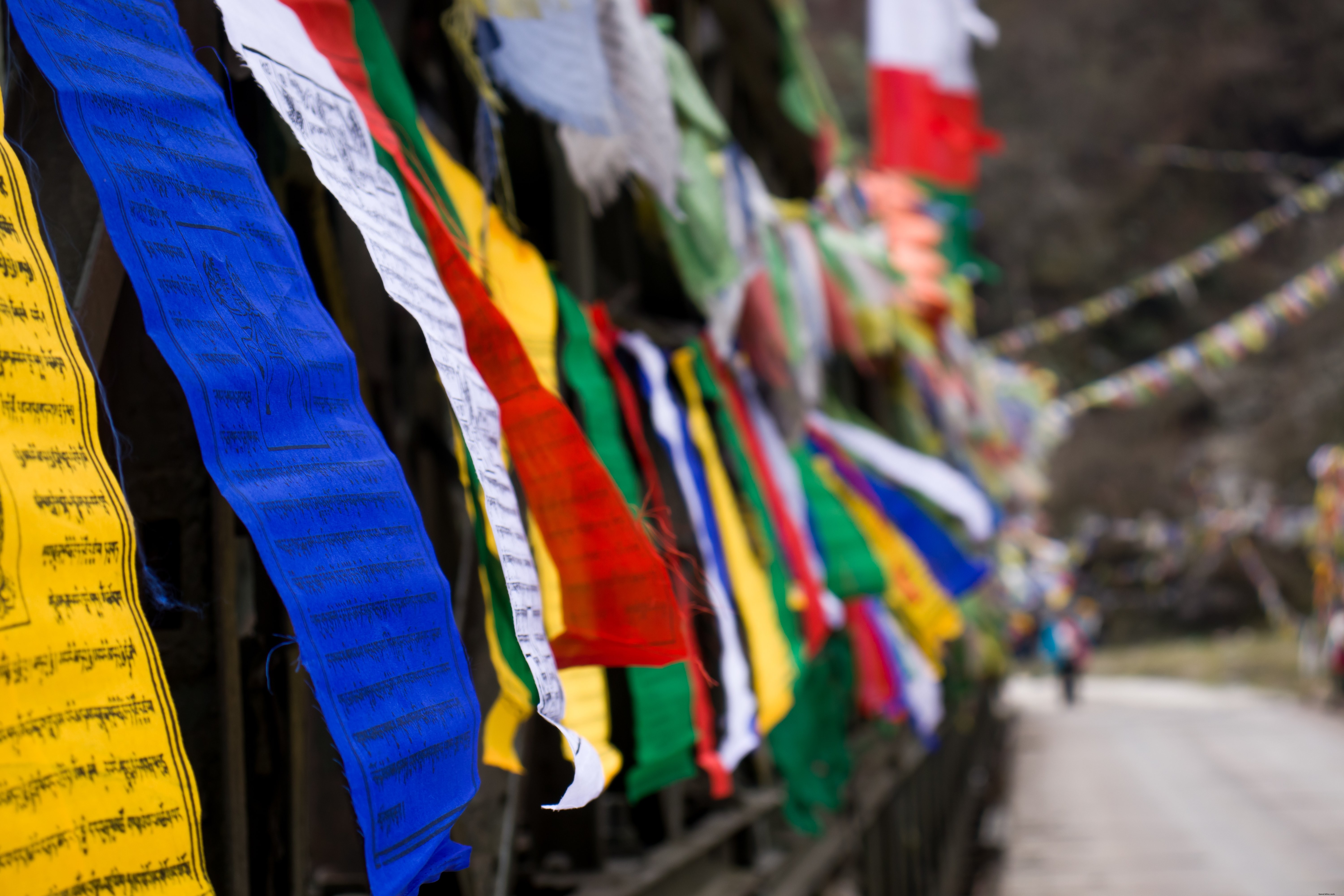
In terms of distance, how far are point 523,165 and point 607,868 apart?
1462 millimetres

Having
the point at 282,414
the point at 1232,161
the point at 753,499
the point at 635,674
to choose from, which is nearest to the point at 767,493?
the point at 753,499

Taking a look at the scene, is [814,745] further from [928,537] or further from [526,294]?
[526,294]

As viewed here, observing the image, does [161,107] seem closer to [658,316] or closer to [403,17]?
[403,17]

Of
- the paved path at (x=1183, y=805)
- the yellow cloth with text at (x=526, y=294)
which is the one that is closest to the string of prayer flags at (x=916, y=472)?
the yellow cloth with text at (x=526, y=294)

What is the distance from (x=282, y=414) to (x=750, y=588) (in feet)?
4.96

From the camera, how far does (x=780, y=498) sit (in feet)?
9.55

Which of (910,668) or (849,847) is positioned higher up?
(910,668)

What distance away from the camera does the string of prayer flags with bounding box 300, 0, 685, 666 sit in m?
1.38

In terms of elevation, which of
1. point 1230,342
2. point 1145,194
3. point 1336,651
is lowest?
point 1336,651

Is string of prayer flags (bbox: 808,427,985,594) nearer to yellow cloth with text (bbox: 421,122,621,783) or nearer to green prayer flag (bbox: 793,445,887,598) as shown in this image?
green prayer flag (bbox: 793,445,887,598)

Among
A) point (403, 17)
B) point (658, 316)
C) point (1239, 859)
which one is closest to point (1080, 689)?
point (1239, 859)

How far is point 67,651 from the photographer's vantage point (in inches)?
32.5

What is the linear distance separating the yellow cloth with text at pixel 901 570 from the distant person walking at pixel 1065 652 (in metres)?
17.0

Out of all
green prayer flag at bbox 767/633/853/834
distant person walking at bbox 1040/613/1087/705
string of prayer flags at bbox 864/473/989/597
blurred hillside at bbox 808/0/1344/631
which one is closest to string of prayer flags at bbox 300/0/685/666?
green prayer flag at bbox 767/633/853/834
